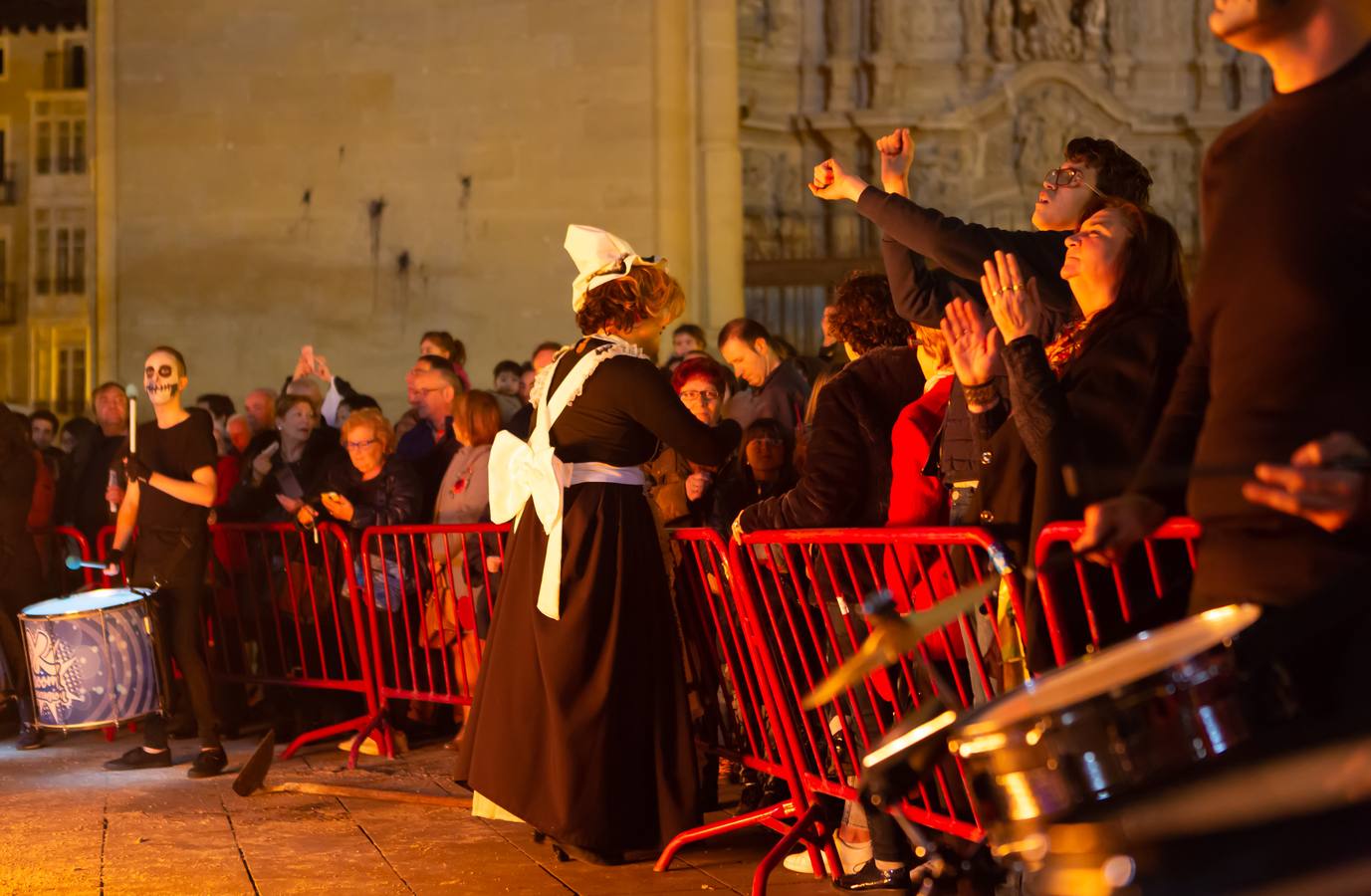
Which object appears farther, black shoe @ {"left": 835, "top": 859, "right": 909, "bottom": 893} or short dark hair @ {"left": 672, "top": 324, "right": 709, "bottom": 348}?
short dark hair @ {"left": 672, "top": 324, "right": 709, "bottom": 348}

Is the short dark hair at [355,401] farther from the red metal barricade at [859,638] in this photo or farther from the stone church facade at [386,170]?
the red metal barricade at [859,638]

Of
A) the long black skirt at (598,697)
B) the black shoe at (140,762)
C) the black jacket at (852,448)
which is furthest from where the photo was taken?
the black shoe at (140,762)

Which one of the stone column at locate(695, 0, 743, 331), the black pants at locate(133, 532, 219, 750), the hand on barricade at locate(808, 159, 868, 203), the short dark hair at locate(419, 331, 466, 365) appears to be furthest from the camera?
the stone column at locate(695, 0, 743, 331)

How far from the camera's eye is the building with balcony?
164ft

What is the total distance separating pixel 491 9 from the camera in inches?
599

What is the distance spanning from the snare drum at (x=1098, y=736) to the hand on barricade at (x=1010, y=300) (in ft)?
6.07

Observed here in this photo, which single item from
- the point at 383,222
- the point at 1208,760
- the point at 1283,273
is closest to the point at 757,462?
the point at 1283,273

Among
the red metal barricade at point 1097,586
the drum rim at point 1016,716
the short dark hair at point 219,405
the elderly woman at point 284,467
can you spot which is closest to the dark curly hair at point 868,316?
the red metal barricade at point 1097,586

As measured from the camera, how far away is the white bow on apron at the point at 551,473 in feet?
21.3

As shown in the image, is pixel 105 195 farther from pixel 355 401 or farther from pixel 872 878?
pixel 872 878

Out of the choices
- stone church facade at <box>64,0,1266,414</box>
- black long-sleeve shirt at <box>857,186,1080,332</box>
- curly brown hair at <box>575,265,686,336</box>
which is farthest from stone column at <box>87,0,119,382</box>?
black long-sleeve shirt at <box>857,186,1080,332</box>

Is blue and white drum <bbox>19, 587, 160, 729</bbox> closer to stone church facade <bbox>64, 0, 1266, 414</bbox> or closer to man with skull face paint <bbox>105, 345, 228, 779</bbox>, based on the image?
man with skull face paint <bbox>105, 345, 228, 779</bbox>

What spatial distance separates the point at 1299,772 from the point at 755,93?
Result: 20650 mm

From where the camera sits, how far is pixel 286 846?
22.9ft
